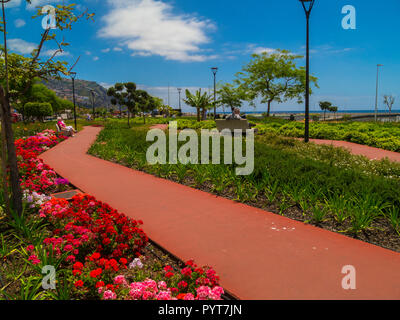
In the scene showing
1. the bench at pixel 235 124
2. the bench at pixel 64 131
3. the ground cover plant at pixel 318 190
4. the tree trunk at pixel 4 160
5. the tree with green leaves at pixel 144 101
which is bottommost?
the ground cover plant at pixel 318 190

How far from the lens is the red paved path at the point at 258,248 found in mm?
2334

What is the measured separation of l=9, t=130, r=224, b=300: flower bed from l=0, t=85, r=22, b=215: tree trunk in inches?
13.3

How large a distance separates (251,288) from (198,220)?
5.28 feet

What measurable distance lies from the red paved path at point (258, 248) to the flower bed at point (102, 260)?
333mm

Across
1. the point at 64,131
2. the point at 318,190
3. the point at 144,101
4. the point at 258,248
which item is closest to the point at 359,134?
the point at 318,190

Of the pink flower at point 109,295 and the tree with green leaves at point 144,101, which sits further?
the tree with green leaves at point 144,101

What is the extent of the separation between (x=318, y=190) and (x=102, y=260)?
3.30 meters

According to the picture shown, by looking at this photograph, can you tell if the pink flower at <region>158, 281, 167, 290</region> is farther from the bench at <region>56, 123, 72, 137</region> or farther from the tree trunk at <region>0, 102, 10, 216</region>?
the bench at <region>56, 123, 72, 137</region>

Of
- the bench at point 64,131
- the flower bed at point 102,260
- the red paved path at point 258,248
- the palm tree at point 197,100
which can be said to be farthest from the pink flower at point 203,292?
the palm tree at point 197,100

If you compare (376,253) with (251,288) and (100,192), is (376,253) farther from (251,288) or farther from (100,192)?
(100,192)

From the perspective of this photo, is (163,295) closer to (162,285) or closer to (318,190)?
(162,285)

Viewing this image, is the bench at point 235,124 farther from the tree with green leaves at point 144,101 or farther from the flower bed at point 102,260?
the tree with green leaves at point 144,101

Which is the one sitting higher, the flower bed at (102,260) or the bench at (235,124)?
the bench at (235,124)

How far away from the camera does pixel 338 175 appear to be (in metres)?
4.70
